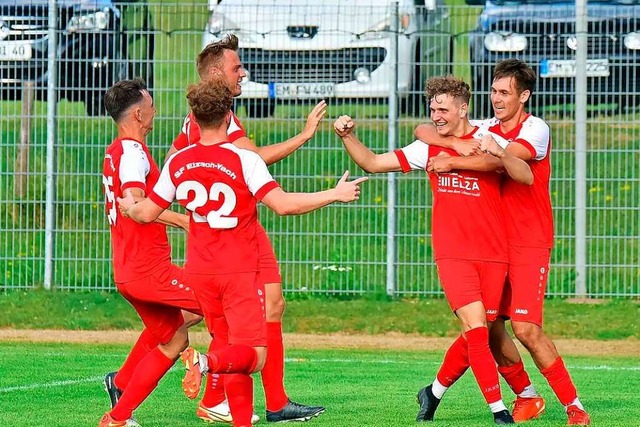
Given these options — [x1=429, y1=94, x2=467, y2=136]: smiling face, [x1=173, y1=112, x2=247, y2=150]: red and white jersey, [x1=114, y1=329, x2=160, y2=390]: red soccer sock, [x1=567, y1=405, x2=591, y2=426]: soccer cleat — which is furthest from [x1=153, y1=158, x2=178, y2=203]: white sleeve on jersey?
[x1=567, y1=405, x2=591, y2=426]: soccer cleat

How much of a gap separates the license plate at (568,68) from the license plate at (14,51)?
5405 millimetres

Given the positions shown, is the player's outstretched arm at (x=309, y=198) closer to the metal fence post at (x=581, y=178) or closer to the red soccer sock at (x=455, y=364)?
the red soccer sock at (x=455, y=364)

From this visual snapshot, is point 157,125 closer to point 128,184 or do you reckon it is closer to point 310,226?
point 310,226

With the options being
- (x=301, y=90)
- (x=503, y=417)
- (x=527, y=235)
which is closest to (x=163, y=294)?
(x=503, y=417)

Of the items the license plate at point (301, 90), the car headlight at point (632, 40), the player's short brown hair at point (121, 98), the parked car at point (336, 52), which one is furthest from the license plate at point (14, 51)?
the player's short brown hair at point (121, 98)

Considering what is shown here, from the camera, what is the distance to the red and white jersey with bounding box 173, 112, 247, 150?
8.60 m

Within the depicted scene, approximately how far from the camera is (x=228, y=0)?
A: 15969 millimetres

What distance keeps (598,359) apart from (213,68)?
5.62 meters

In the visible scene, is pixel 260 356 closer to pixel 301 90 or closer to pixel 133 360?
pixel 133 360

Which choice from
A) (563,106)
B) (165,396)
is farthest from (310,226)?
(165,396)

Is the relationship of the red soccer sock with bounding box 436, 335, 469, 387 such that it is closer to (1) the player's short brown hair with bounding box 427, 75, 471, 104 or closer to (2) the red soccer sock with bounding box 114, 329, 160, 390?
(1) the player's short brown hair with bounding box 427, 75, 471, 104

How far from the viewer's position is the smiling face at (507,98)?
8922mm

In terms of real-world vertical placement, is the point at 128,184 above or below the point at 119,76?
below

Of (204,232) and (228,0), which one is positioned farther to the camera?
(228,0)
